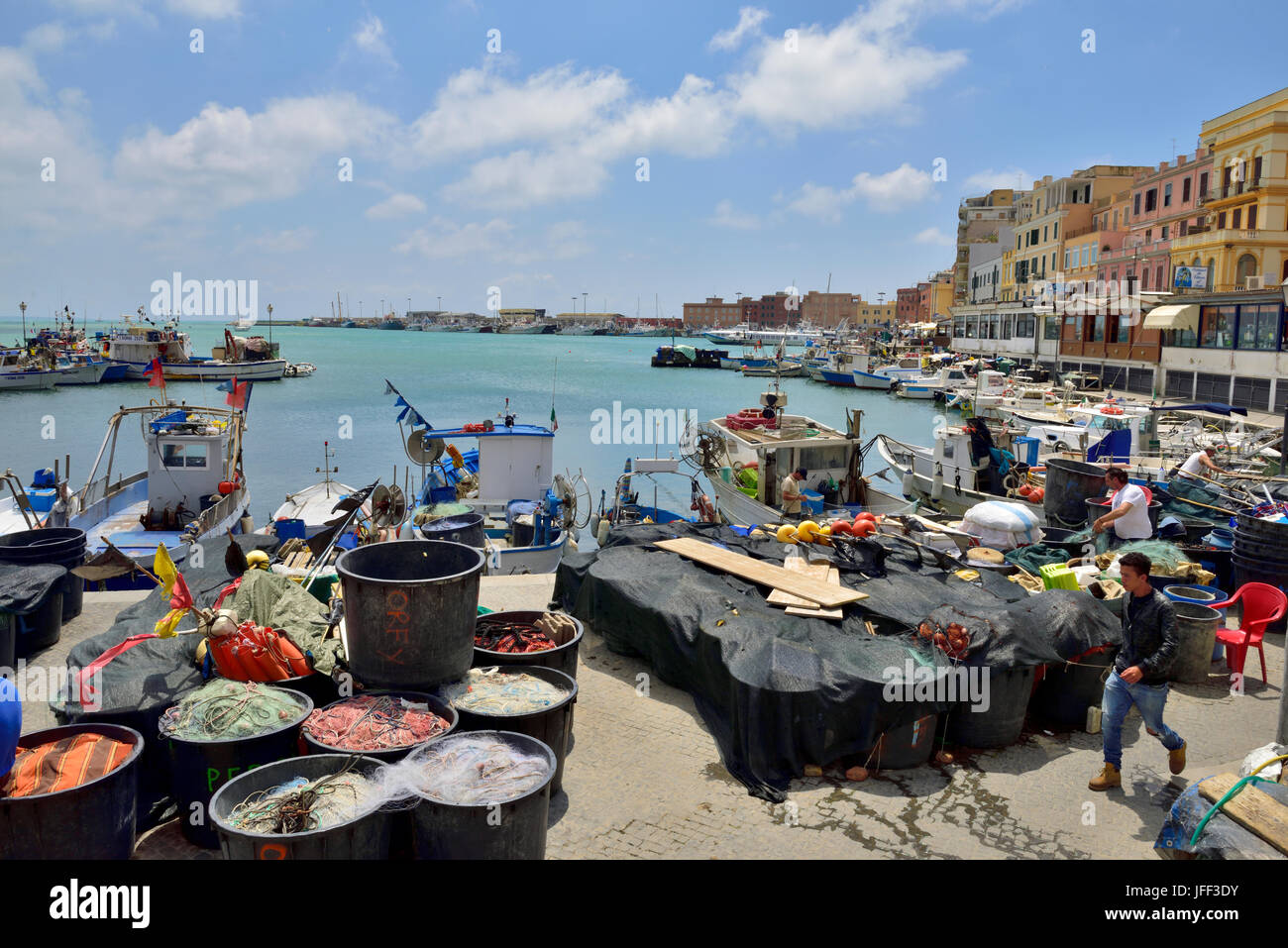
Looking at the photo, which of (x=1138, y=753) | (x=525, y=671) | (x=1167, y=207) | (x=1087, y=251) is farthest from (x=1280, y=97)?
(x=525, y=671)

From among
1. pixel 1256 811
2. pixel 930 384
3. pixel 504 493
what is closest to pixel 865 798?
pixel 1256 811

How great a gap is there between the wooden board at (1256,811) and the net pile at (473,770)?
3352 millimetres

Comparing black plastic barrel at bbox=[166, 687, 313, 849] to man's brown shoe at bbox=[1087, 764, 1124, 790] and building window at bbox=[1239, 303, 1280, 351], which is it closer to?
man's brown shoe at bbox=[1087, 764, 1124, 790]

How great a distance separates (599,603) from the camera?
322 inches

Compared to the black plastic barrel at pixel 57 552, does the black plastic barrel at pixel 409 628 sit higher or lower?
higher

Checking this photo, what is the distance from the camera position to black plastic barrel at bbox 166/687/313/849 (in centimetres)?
483

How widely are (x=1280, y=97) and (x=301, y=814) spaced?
51406 millimetres

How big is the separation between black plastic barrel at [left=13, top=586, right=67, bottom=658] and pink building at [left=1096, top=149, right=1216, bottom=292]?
54.2m

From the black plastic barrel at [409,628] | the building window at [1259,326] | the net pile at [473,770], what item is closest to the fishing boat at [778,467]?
the black plastic barrel at [409,628]

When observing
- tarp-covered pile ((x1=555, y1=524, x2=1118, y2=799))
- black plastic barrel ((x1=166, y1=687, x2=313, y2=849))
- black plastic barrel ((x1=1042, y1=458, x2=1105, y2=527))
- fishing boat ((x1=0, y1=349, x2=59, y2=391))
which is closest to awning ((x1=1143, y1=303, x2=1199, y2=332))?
black plastic barrel ((x1=1042, y1=458, x2=1105, y2=527))

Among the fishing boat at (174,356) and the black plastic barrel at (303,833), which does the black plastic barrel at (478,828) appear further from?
the fishing boat at (174,356)

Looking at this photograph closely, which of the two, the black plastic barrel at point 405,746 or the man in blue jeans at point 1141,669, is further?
the man in blue jeans at point 1141,669

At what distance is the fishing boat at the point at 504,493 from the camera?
13.9 m

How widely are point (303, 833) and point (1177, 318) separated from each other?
48.3 meters
